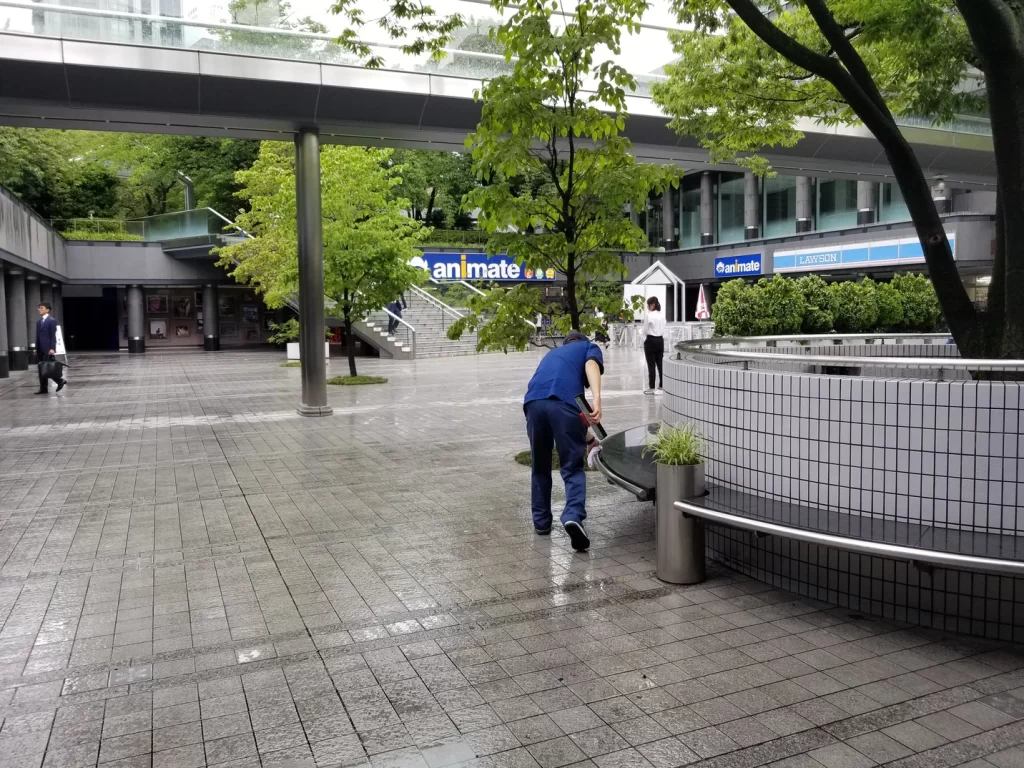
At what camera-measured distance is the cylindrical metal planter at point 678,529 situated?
18.0ft

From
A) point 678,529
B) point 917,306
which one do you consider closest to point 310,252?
point 678,529

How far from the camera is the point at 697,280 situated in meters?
45.4

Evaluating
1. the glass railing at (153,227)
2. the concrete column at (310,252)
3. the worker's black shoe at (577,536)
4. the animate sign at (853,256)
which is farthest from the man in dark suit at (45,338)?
the animate sign at (853,256)

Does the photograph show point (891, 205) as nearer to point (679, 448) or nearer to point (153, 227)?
point (153, 227)

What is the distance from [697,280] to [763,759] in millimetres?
43440

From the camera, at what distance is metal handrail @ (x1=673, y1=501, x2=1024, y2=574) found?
411 centimetres

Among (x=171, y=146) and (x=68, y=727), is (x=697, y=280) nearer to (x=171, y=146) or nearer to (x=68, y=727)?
(x=171, y=146)

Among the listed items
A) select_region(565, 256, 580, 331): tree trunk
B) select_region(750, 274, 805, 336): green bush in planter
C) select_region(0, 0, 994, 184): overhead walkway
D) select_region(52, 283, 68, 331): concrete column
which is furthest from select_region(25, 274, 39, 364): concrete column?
select_region(565, 256, 580, 331): tree trunk

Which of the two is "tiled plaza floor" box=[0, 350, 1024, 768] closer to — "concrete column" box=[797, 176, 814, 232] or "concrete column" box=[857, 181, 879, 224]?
"concrete column" box=[857, 181, 879, 224]

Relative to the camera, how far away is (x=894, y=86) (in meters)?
11.5

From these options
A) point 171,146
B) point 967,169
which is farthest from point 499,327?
point 171,146

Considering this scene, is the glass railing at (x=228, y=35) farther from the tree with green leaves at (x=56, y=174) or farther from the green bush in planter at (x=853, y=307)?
the tree with green leaves at (x=56, y=174)

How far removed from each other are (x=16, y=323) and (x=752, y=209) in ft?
104

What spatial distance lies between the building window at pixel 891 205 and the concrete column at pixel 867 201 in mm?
273
